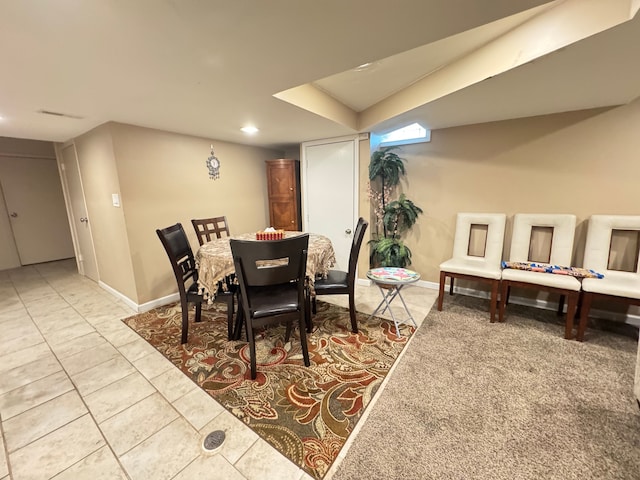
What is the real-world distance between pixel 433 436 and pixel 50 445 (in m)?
2.13

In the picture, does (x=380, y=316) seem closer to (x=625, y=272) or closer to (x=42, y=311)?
(x=625, y=272)

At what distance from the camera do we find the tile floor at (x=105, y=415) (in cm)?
129

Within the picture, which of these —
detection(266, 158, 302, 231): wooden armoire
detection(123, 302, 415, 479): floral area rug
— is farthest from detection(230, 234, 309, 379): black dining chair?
detection(266, 158, 302, 231): wooden armoire

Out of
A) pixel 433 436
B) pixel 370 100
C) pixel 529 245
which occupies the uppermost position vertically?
pixel 370 100

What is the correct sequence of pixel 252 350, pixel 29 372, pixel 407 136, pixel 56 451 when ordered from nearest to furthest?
pixel 56 451 → pixel 252 350 → pixel 29 372 → pixel 407 136

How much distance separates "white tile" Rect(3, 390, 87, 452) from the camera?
147 cm

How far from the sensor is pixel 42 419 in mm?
1593

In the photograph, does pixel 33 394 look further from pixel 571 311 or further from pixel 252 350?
pixel 571 311

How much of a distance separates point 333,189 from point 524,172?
2252 mm

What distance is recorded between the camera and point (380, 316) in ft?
9.16

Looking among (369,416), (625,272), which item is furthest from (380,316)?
(625,272)

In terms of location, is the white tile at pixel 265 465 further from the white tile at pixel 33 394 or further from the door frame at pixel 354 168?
the door frame at pixel 354 168

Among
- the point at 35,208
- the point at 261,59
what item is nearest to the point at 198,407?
the point at 261,59

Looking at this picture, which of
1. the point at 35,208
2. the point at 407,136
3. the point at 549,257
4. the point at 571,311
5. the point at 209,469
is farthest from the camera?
the point at 35,208
